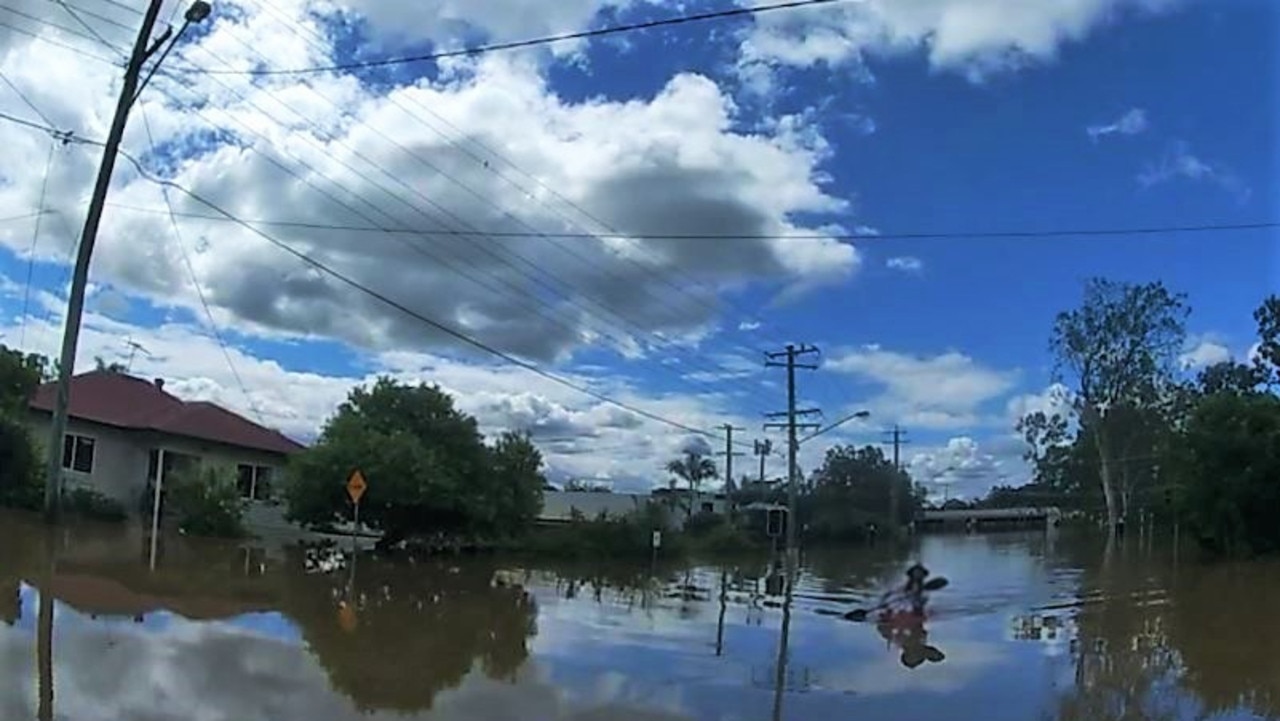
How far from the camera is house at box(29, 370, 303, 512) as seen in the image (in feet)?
124

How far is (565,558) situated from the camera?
140ft

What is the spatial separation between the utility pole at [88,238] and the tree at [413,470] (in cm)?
1344

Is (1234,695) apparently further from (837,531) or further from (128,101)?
(128,101)

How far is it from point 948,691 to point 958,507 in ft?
11.4

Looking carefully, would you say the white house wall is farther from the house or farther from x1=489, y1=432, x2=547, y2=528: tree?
x1=489, y1=432, x2=547, y2=528: tree

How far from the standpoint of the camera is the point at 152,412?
41406 millimetres

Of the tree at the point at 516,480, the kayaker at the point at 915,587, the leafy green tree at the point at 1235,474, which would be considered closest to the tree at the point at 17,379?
the tree at the point at 516,480

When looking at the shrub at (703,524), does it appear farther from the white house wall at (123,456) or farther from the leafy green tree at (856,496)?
the leafy green tree at (856,496)

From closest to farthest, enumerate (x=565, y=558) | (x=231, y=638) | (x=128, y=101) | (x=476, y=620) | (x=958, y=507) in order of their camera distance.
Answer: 1. (x=231, y=638)
2. (x=958, y=507)
3. (x=476, y=620)
4. (x=128, y=101)
5. (x=565, y=558)

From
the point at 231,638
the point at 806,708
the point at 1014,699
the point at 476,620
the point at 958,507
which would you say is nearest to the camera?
the point at 806,708

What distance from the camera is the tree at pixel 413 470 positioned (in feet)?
123

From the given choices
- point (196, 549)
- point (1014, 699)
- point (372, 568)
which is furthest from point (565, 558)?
point (1014, 699)

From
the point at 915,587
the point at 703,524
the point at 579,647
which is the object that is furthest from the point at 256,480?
the point at 915,587

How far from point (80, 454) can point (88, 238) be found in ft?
51.6
